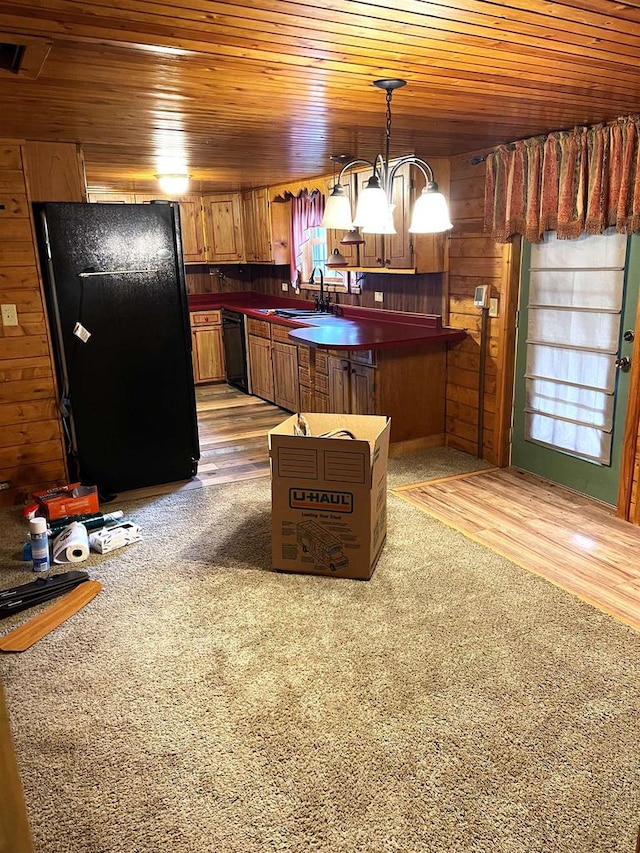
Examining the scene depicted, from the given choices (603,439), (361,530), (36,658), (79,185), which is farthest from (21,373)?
(603,439)

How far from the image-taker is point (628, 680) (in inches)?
92.0

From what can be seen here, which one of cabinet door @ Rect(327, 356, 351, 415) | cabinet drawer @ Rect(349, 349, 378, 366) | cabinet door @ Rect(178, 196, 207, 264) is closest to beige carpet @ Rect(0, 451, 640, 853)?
cabinet drawer @ Rect(349, 349, 378, 366)

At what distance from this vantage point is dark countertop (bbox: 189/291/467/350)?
4557 mm

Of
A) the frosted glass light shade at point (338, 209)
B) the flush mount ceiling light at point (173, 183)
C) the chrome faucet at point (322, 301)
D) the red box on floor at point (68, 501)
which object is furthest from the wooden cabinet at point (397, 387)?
the flush mount ceiling light at point (173, 183)

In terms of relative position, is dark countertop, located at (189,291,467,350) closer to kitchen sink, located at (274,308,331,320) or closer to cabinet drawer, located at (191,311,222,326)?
kitchen sink, located at (274,308,331,320)

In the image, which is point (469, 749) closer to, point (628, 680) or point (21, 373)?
point (628, 680)

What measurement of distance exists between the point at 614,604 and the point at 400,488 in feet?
5.52

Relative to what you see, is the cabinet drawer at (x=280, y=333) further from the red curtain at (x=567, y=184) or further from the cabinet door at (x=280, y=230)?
the red curtain at (x=567, y=184)

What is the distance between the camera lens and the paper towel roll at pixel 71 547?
11.0ft

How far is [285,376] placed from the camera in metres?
6.24

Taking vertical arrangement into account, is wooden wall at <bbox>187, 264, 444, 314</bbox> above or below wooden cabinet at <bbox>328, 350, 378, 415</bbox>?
above

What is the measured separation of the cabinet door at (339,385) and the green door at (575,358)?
128 centimetres

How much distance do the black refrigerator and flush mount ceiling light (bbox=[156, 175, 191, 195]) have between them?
2147mm

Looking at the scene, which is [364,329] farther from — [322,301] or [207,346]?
[207,346]
